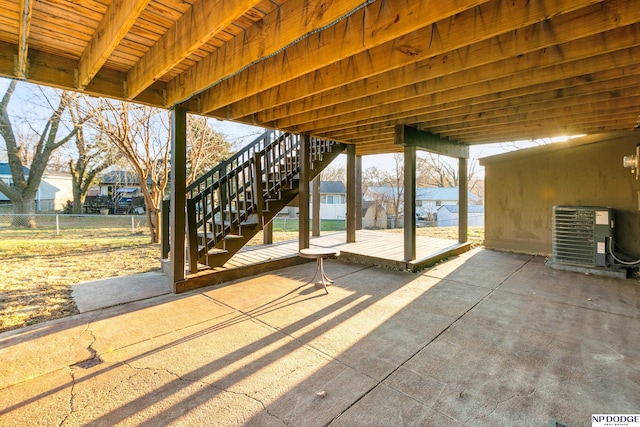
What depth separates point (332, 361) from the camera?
2404 millimetres

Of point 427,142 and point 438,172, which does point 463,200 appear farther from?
point 438,172

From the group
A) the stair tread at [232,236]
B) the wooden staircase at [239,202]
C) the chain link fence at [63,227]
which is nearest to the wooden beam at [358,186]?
the wooden staircase at [239,202]

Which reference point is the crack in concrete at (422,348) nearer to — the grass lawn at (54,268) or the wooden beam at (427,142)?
the wooden beam at (427,142)

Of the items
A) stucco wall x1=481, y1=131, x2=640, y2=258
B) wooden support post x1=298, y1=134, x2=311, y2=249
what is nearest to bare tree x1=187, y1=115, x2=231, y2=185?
wooden support post x1=298, y1=134, x2=311, y2=249

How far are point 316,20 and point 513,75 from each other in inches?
95.7

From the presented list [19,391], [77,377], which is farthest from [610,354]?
[19,391]

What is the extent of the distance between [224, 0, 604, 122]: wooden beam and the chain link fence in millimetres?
9618

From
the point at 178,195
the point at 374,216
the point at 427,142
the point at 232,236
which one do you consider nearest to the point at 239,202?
the point at 232,236

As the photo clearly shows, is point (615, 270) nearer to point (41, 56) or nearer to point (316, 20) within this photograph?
point (316, 20)

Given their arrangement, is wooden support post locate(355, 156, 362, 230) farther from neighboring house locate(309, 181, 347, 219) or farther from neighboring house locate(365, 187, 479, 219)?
neighboring house locate(365, 187, 479, 219)

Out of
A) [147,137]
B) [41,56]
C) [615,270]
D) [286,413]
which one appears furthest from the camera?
[147,137]

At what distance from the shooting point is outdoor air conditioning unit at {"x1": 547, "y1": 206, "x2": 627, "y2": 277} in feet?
16.2

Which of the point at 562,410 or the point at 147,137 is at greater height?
the point at 147,137

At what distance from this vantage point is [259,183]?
4910mm
